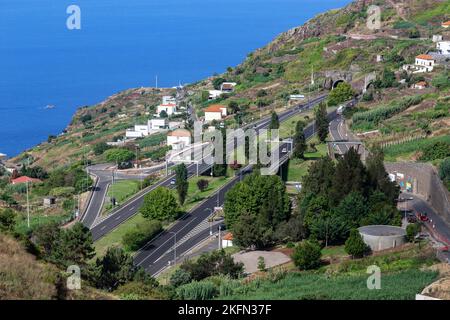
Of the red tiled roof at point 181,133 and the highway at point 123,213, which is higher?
the red tiled roof at point 181,133

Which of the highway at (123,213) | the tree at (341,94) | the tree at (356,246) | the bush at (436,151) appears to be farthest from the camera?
the tree at (341,94)

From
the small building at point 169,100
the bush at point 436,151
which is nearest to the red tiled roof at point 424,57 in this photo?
the bush at point 436,151

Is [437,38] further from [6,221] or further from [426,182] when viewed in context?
→ [6,221]

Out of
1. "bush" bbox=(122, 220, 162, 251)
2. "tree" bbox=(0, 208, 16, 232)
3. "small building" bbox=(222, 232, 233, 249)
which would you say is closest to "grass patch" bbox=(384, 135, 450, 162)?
"small building" bbox=(222, 232, 233, 249)

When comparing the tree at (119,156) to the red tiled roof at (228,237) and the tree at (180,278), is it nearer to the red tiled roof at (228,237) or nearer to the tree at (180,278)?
the red tiled roof at (228,237)

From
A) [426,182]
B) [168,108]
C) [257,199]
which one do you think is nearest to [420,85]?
[426,182]
